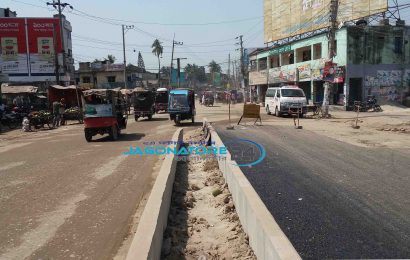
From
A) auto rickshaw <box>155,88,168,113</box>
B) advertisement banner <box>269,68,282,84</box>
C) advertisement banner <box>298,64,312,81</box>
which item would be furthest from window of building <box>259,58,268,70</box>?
auto rickshaw <box>155,88,168,113</box>

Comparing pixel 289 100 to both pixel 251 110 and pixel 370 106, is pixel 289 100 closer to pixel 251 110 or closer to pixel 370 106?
pixel 251 110

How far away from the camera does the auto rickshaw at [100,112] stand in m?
17.7

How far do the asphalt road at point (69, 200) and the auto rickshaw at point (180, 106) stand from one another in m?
10.8

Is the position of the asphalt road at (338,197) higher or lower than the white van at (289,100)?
lower

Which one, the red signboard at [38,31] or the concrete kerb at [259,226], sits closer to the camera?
the concrete kerb at [259,226]

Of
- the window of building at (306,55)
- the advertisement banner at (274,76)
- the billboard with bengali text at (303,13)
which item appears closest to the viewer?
the billboard with bengali text at (303,13)

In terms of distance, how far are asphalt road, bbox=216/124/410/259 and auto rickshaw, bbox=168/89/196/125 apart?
1236 centimetres

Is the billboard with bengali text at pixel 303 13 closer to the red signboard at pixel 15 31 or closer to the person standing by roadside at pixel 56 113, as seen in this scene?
the person standing by roadside at pixel 56 113

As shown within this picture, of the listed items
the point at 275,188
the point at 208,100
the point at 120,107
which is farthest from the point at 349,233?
the point at 208,100

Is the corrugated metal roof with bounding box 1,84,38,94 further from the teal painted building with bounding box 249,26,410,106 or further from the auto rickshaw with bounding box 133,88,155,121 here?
the teal painted building with bounding box 249,26,410,106

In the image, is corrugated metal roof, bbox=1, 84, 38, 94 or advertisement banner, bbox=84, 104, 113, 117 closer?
advertisement banner, bbox=84, 104, 113, 117

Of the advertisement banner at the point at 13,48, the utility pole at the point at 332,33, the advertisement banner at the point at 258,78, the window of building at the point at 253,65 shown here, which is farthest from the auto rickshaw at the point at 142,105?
the window of building at the point at 253,65

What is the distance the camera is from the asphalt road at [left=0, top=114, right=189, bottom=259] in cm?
600

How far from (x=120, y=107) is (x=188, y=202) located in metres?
11.7
